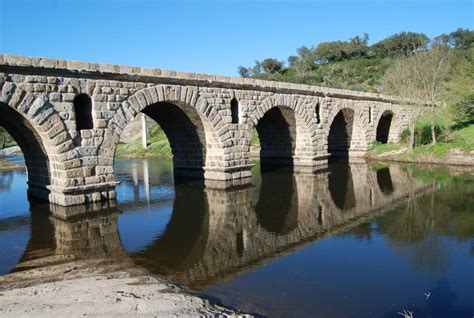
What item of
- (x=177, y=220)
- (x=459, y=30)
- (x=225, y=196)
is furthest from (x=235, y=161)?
(x=459, y=30)

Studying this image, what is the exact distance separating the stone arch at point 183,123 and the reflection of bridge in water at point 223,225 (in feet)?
4.30

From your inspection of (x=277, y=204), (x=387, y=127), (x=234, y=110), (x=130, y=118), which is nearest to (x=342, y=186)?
(x=277, y=204)

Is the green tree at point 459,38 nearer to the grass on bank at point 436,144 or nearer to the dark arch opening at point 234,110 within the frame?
the grass on bank at point 436,144

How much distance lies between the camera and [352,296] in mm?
6516

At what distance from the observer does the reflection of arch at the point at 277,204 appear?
11375mm

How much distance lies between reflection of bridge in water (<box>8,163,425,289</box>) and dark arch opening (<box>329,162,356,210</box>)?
0.03 meters

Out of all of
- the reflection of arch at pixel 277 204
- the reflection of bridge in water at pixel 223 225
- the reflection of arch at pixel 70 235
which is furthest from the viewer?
the reflection of arch at pixel 277 204

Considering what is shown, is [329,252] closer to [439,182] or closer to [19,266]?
[19,266]

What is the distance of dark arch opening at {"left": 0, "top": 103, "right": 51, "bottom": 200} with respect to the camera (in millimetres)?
13094

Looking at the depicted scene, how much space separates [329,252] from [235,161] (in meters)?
9.84

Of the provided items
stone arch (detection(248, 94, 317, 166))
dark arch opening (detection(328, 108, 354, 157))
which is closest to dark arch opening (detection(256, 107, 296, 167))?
stone arch (detection(248, 94, 317, 166))

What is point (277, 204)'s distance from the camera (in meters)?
14.1

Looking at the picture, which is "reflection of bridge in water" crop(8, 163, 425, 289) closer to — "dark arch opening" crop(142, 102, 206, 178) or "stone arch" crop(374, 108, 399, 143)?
"dark arch opening" crop(142, 102, 206, 178)

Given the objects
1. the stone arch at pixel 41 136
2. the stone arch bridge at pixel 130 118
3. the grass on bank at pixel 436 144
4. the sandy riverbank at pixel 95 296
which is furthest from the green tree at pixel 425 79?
the sandy riverbank at pixel 95 296
